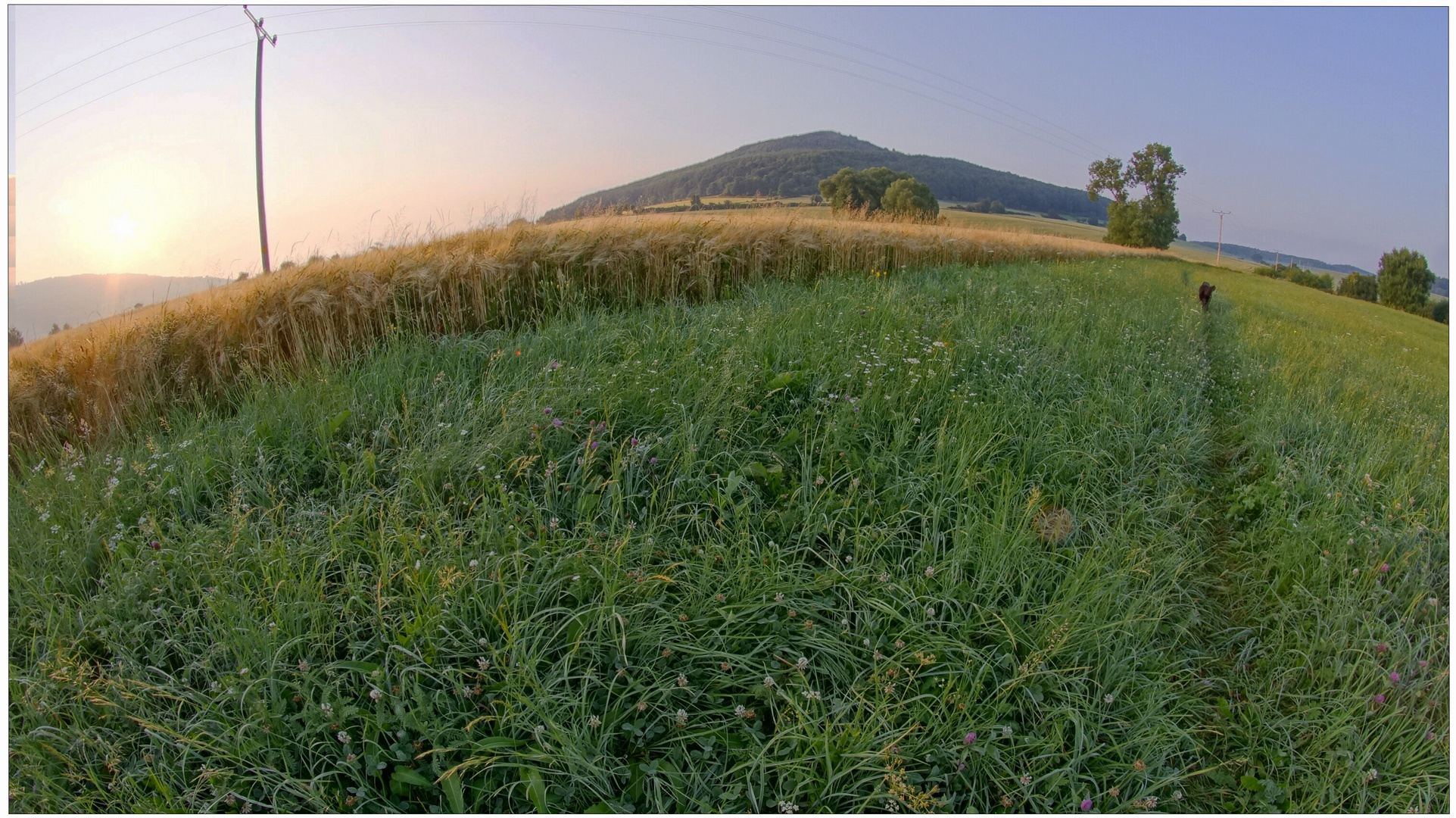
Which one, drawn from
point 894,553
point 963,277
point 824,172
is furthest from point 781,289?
point 824,172

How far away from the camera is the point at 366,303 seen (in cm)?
512

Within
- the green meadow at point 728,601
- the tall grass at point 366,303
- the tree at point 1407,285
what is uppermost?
the tree at point 1407,285

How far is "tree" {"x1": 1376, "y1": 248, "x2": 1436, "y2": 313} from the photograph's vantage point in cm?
1359

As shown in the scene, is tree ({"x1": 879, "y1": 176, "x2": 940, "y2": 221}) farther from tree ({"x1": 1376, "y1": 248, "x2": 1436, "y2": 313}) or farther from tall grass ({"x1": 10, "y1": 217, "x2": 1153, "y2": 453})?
tree ({"x1": 1376, "y1": 248, "x2": 1436, "y2": 313})

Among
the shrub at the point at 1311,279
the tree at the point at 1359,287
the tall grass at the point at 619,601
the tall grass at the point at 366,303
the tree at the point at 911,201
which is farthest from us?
the shrub at the point at 1311,279

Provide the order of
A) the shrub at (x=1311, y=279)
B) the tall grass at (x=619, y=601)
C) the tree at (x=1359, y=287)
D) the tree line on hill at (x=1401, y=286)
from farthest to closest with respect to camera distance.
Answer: the shrub at (x=1311, y=279) → the tree at (x=1359, y=287) → the tree line on hill at (x=1401, y=286) → the tall grass at (x=619, y=601)

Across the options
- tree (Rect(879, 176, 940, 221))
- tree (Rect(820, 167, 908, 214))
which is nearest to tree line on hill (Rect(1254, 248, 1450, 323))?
tree (Rect(879, 176, 940, 221))

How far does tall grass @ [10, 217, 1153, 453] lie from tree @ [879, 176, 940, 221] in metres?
6.93

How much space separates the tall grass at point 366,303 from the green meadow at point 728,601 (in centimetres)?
55

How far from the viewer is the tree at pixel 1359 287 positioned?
16.8 m

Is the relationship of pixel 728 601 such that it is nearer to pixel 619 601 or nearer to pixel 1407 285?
pixel 619 601

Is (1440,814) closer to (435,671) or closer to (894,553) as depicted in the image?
(894,553)

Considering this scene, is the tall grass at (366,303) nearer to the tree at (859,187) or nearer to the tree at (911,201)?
the tree at (859,187)

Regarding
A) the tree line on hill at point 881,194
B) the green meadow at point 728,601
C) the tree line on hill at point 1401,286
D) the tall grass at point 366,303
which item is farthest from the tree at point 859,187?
the green meadow at point 728,601
